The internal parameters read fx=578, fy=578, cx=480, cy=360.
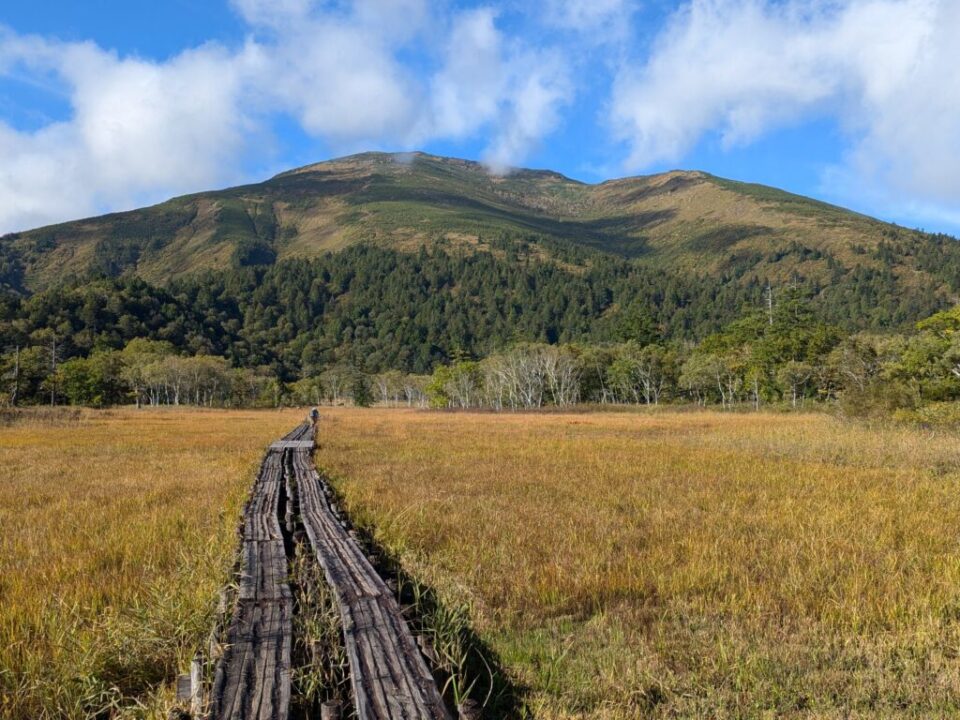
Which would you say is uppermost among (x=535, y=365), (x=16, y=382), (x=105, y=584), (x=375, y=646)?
(x=535, y=365)

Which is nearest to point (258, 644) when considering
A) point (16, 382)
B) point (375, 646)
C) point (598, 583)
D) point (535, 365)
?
point (375, 646)

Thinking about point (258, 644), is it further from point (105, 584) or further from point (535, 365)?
point (535, 365)

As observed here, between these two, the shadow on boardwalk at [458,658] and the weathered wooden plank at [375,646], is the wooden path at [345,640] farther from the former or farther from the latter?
the shadow on boardwalk at [458,658]

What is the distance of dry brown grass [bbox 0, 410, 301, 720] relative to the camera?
12.5 feet

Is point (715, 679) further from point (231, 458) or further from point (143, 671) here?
point (231, 458)

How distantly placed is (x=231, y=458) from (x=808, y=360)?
232 ft

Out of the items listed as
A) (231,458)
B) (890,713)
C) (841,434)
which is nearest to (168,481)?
(231,458)

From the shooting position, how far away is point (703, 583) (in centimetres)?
572

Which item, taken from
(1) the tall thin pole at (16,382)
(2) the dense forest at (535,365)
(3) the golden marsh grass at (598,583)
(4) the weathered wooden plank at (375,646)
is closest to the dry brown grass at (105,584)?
(3) the golden marsh grass at (598,583)

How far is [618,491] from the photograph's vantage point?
11625mm

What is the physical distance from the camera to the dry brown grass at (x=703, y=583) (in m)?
3.77

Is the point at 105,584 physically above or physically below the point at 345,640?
below

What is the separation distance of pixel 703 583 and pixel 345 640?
3588 millimetres

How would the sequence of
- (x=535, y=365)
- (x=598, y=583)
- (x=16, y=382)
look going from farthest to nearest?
1. (x=535, y=365)
2. (x=16, y=382)
3. (x=598, y=583)
